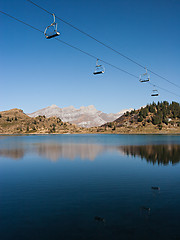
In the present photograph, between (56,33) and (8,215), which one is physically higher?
(56,33)

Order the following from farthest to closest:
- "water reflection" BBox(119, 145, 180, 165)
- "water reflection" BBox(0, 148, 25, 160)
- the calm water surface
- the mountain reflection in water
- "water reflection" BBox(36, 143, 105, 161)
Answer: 1. "water reflection" BBox(0, 148, 25, 160)
2. "water reflection" BBox(36, 143, 105, 161)
3. the mountain reflection in water
4. "water reflection" BBox(119, 145, 180, 165)
5. the calm water surface

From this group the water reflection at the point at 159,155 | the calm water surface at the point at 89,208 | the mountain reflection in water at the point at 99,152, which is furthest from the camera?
the mountain reflection in water at the point at 99,152

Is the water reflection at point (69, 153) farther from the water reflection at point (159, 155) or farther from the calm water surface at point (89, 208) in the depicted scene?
the calm water surface at point (89, 208)

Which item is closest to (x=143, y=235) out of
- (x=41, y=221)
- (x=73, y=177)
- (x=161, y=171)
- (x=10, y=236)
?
(x=41, y=221)

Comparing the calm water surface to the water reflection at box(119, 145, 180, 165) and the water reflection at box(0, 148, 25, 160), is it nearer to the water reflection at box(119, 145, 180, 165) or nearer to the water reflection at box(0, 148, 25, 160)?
the water reflection at box(119, 145, 180, 165)

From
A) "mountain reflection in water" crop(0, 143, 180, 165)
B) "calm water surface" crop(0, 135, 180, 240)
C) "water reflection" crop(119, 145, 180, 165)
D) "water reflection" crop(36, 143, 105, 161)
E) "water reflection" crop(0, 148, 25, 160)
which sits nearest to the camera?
"calm water surface" crop(0, 135, 180, 240)

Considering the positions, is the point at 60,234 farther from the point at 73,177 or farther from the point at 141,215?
the point at 73,177

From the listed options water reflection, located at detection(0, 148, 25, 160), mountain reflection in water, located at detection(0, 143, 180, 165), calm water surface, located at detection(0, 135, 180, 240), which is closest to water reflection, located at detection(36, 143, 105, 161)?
mountain reflection in water, located at detection(0, 143, 180, 165)

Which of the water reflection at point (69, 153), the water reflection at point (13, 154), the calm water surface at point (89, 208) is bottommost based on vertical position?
the water reflection at point (69, 153)

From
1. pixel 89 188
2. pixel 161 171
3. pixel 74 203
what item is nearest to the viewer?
pixel 74 203

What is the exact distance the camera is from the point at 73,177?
32562 millimetres

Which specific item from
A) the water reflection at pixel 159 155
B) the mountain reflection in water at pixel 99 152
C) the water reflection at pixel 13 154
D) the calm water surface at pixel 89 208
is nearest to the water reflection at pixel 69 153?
the mountain reflection in water at pixel 99 152

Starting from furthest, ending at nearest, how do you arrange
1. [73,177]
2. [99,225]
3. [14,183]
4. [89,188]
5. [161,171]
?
[161,171] → [73,177] → [14,183] → [89,188] → [99,225]

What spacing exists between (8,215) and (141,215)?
11.4 meters
